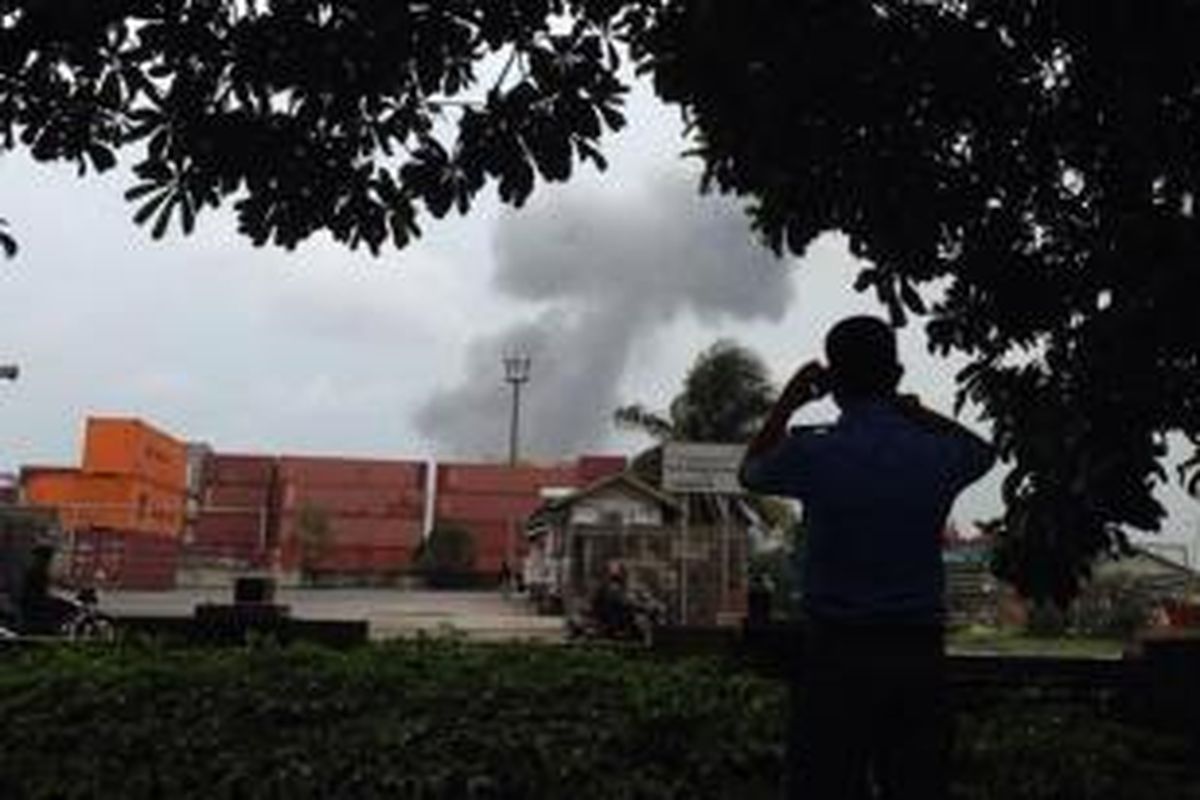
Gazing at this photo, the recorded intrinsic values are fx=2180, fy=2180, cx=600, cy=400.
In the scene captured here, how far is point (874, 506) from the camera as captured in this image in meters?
4.83

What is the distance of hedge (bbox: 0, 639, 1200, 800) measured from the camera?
26.2 feet

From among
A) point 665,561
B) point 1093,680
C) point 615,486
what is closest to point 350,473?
point 615,486

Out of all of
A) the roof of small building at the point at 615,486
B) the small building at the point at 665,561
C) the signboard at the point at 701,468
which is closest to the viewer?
the signboard at the point at 701,468

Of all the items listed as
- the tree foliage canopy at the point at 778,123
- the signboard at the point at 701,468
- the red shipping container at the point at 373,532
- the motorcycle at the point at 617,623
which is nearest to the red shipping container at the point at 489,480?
the red shipping container at the point at 373,532

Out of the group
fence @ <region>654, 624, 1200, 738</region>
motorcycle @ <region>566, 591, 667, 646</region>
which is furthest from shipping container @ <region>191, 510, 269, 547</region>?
fence @ <region>654, 624, 1200, 738</region>

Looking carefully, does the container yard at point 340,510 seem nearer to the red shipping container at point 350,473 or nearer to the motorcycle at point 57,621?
the red shipping container at point 350,473

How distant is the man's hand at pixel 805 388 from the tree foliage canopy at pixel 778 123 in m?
2.01

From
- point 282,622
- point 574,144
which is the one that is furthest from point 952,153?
point 282,622

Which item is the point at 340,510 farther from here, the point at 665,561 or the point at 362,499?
the point at 665,561

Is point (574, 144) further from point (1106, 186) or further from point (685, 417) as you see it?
point (685, 417)

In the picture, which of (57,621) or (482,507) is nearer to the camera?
(57,621)

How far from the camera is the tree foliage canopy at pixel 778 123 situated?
22.5ft

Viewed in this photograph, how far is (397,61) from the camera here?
22.1 feet

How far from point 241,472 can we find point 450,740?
252 ft
